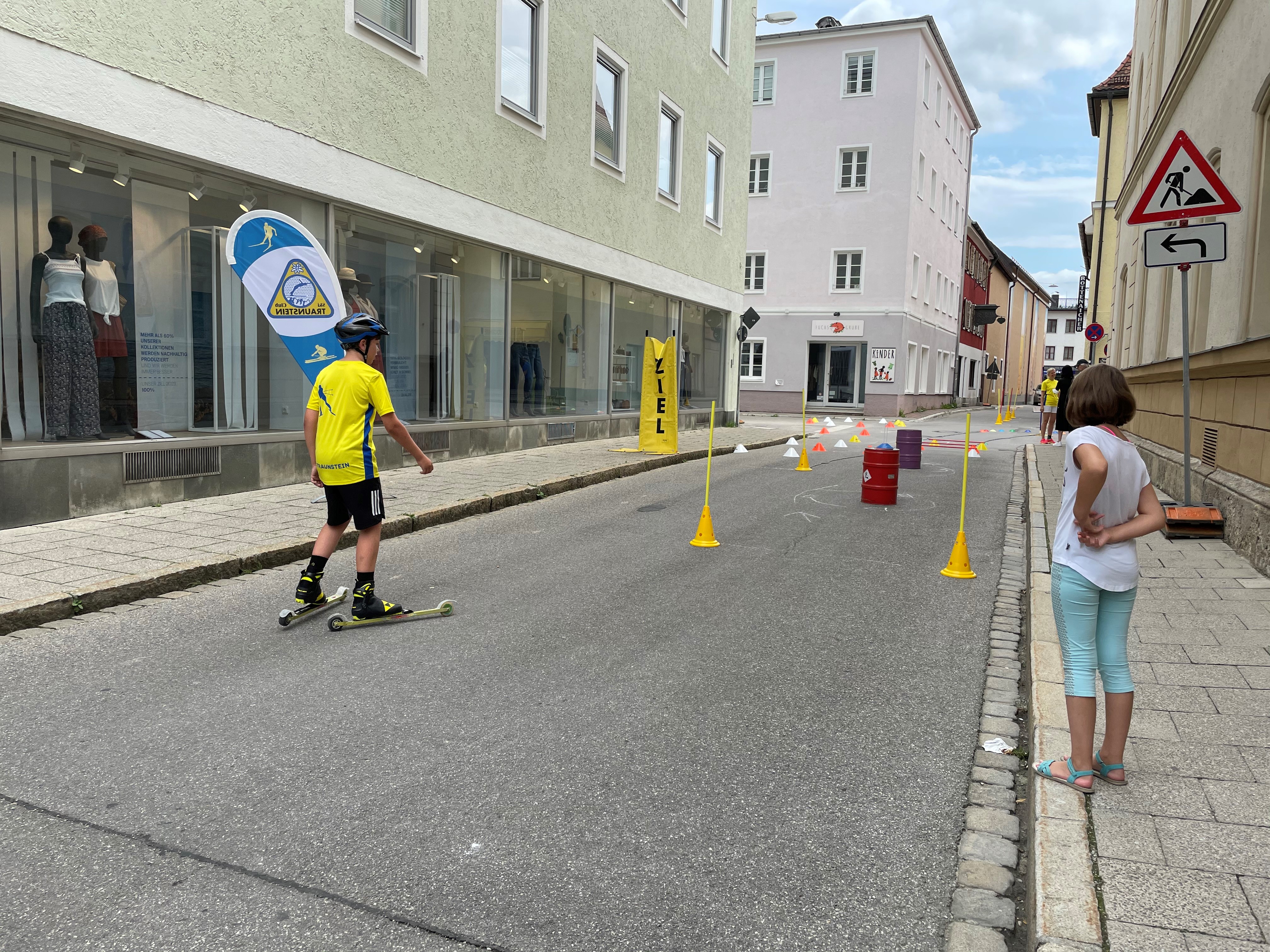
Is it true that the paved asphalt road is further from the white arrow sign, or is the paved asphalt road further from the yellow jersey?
the white arrow sign

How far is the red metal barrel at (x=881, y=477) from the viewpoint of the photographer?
10969 mm

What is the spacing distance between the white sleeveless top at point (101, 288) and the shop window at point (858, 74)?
35.7 metres

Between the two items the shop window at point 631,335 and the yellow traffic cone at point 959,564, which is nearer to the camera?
the yellow traffic cone at point 959,564

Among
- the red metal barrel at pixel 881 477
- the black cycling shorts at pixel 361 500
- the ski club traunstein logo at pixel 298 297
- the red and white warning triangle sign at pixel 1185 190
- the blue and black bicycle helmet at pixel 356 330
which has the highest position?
the red and white warning triangle sign at pixel 1185 190

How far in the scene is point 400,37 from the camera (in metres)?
11.9

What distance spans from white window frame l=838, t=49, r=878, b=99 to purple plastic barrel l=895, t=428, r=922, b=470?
27965 mm

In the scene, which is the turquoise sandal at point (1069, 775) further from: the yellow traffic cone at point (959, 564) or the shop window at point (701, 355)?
the shop window at point (701, 355)

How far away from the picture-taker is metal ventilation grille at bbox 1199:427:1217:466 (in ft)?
30.2

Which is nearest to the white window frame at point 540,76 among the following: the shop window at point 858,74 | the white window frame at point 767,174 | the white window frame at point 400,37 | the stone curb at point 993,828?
the white window frame at point 400,37

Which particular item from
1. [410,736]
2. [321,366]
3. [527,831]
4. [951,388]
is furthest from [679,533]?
[951,388]

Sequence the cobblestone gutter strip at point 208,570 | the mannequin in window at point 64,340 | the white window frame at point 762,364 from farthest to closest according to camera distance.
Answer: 1. the white window frame at point 762,364
2. the mannequin in window at point 64,340
3. the cobblestone gutter strip at point 208,570

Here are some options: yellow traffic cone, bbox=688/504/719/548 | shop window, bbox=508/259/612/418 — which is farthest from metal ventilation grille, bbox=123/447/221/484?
shop window, bbox=508/259/612/418

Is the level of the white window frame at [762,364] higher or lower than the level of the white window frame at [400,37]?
lower

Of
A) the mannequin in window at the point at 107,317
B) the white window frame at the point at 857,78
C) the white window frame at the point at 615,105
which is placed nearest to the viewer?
the mannequin in window at the point at 107,317
